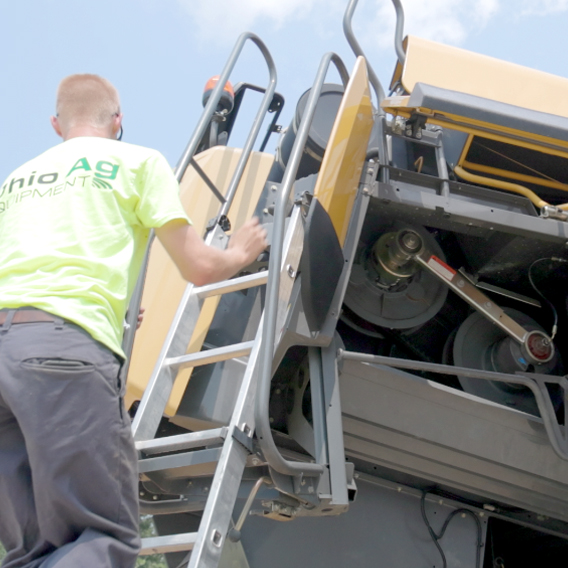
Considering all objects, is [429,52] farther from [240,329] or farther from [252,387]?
[252,387]

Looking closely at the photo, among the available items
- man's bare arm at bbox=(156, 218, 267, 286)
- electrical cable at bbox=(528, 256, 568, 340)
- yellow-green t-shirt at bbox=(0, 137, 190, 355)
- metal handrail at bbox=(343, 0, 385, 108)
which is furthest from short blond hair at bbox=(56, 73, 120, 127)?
electrical cable at bbox=(528, 256, 568, 340)

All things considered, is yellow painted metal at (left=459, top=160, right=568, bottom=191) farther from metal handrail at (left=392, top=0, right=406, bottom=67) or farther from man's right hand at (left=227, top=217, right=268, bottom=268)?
man's right hand at (left=227, top=217, right=268, bottom=268)

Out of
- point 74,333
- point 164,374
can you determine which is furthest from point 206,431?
point 74,333

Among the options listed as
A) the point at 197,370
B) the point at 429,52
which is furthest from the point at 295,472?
the point at 429,52

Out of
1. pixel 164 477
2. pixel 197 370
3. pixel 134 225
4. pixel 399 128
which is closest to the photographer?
pixel 134 225

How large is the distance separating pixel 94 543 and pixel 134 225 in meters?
0.74

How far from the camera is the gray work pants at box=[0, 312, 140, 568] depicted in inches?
55.6

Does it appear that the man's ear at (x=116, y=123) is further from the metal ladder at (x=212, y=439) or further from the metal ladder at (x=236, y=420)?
the metal ladder at (x=212, y=439)

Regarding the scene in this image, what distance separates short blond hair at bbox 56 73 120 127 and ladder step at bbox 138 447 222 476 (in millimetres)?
971

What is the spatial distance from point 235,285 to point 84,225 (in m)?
0.98

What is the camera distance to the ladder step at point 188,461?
2070mm

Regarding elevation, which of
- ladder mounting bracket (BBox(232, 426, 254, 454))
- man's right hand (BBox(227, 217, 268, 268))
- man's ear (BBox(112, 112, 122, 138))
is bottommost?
ladder mounting bracket (BBox(232, 426, 254, 454))

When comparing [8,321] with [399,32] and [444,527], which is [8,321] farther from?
[399,32]

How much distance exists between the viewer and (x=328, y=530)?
9.80 ft
